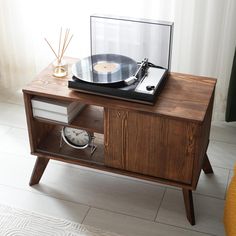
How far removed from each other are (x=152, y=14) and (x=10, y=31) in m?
0.71

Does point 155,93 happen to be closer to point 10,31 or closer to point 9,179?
point 9,179

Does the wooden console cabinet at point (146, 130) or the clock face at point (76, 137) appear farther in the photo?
the clock face at point (76, 137)

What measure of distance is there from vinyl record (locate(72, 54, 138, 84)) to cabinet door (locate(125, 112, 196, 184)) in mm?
155

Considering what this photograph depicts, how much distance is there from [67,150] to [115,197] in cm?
25

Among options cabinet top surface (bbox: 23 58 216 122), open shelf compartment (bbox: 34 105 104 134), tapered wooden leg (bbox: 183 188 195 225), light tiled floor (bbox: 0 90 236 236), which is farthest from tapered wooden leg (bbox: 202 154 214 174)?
open shelf compartment (bbox: 34 105 104 134)

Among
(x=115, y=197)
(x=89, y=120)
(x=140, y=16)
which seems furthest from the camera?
(x=140, y=16)

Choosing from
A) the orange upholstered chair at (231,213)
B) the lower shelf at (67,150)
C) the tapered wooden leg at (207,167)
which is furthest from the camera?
the tapered wooden leg at (207,167)

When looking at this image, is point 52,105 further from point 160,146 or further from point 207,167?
point 207,167

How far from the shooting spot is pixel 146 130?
1573 millimetres

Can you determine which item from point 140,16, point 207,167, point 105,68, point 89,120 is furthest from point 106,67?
point 207,167

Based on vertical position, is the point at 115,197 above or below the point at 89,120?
below

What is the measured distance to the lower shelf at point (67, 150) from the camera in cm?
177

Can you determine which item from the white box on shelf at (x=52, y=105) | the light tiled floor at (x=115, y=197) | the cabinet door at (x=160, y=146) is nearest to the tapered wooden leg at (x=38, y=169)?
the light tiled floor at (x=115, y=197)

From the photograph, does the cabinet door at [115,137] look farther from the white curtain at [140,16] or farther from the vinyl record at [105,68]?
the white curtain at [140,16]
